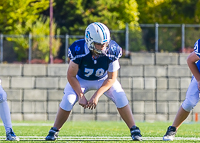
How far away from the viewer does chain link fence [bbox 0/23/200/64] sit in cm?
1530

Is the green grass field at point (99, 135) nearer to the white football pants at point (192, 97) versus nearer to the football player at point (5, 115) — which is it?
the football player at point (5, 115)

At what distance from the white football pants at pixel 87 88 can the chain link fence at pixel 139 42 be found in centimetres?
903

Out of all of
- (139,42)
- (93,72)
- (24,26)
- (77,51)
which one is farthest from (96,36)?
(24,26)

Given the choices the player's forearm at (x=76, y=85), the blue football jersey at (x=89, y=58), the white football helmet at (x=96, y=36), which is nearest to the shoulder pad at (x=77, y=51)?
the blue football jersey at (x=89, y=58)

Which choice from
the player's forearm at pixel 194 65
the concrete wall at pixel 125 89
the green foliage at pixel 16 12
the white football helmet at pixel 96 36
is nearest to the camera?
the white football helmet at pixel 96 36

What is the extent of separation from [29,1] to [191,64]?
14728mm

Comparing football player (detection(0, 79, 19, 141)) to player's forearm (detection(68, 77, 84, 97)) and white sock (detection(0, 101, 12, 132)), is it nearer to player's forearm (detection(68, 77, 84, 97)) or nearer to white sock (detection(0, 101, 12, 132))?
white sock (detection(0, 101, 12, 132))

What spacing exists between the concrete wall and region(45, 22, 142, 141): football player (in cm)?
763

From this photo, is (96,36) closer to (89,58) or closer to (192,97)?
(89,58)

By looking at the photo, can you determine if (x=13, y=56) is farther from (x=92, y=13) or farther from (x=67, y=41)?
(x=92, y=13)

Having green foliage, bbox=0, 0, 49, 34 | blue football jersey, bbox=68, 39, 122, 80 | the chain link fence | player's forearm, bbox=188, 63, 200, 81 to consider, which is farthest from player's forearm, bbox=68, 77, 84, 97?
green foliage, bbox=0, 0, 49, 34

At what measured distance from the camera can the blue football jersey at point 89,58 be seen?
5.67m

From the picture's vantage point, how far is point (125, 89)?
13.9 m

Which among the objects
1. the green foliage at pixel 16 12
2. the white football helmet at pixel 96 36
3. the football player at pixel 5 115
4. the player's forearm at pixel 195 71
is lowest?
the football player at pixel 5 115
